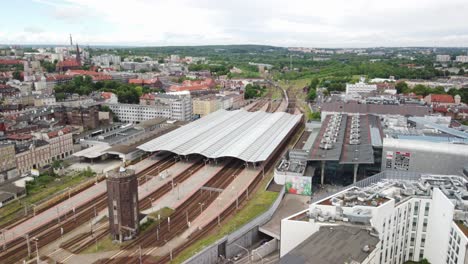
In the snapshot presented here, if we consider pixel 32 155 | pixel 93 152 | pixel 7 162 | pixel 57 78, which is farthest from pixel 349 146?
pixel 57 78

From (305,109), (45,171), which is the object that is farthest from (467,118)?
(45,171)

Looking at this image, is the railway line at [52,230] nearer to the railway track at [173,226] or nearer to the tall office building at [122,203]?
the tall office building at [122,203]

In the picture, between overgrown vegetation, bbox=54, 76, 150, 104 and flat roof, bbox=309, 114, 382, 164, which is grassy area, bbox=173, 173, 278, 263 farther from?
overgrown vegetation, bbox=54, 76, 150, 104

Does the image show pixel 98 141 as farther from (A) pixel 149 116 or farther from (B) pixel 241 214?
(B) pixel 241 214

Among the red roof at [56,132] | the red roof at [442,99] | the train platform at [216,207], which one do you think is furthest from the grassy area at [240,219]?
the red roof at [442,99]

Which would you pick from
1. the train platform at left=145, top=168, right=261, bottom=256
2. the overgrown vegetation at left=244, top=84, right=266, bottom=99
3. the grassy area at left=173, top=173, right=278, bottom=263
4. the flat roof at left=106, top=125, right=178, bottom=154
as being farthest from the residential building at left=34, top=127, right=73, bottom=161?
the overgrown vegetation at left=244, top=84, right=266, bottom=99

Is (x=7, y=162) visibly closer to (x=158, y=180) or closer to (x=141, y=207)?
(x=158, y=180)

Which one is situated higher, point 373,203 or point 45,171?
point 373,203
